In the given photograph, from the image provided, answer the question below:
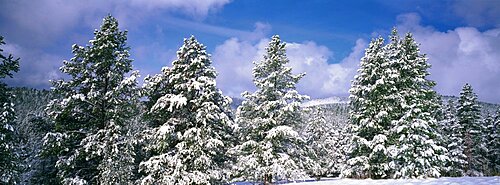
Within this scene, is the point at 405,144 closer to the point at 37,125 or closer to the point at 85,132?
the point at 85,132

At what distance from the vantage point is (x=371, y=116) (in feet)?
78.8

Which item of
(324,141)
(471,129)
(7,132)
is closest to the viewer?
(7,132)

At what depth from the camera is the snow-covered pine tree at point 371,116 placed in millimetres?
23094

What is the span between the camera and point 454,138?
3584 cm

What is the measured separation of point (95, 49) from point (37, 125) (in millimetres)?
4576

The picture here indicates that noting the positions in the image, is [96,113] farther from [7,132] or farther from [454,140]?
[454,140]

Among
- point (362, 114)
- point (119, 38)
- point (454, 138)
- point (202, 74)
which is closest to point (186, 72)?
point (202, 74)

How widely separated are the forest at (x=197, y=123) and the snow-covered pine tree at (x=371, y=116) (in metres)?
0.07

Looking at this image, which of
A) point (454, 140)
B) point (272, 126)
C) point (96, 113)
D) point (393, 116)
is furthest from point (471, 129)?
point (96, 113)

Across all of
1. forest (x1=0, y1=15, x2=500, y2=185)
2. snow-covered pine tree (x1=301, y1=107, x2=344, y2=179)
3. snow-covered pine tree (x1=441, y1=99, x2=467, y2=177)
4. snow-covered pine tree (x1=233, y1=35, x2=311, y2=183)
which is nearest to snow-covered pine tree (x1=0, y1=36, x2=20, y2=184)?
forest (x1=0, y1=15, x2=500, y2=185)

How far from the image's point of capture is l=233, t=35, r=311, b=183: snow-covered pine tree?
2189 cm

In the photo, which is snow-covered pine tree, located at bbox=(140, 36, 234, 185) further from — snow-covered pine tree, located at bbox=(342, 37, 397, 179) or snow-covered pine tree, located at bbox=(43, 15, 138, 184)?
snow-covered pine tree, located at bbox=(342, 37, 397, 179)

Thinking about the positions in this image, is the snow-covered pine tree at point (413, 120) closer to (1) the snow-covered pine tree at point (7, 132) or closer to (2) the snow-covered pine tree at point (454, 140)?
(2) the snow-covered pine tree at point (454, 140)

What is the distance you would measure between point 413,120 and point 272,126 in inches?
342
